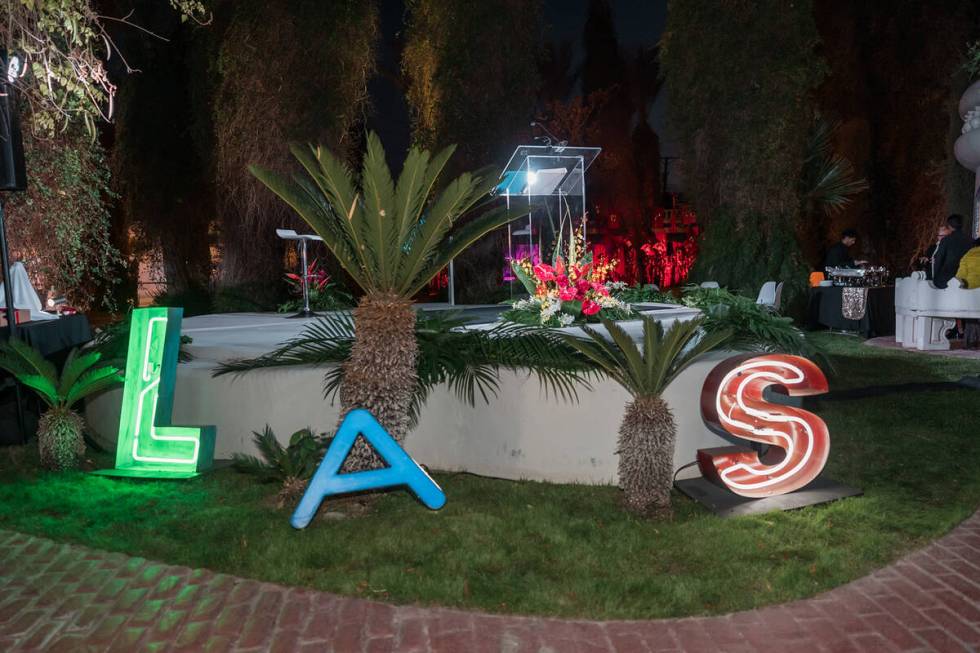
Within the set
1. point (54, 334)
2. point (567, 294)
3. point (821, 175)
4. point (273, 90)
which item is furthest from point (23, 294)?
point (821, 175)

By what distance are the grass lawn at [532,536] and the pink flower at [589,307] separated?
2.06 meters

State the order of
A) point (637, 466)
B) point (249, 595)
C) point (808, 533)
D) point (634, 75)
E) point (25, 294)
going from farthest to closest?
1. point (634, 75)
2. point (25, 294)
3. point (637, 466)
4. point (808, 533)
5. point (249, 595)

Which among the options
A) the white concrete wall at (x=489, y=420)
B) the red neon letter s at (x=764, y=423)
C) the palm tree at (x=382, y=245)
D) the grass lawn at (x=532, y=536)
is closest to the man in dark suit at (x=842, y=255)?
the grass lawn at (x=532, y=536)

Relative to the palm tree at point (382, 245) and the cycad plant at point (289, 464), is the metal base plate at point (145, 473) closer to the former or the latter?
the cycad plant at point (289, 464)

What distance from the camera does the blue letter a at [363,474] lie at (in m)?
4.98

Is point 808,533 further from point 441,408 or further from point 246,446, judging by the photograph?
point 246,446

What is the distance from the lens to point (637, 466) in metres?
5.16

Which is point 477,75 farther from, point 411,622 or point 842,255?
point 411,622

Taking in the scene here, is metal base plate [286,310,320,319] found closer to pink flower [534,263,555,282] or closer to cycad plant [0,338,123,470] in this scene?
cycad plant [0,338,123,470]

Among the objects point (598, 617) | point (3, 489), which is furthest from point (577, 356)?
point (3, 489)

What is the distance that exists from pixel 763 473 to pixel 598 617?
214 centimetres

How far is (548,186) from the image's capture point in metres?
11.9

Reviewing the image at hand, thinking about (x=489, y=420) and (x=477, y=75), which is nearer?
(x=489, y=420)

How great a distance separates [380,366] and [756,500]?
2.77 meters
